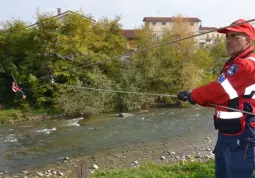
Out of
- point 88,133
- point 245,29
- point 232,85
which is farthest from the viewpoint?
point 88,133

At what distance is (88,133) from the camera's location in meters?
14.3

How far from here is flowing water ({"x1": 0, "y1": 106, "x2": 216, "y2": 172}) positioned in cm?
1130

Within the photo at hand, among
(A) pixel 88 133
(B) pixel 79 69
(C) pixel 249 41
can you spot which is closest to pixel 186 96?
(C) pixel 249 41

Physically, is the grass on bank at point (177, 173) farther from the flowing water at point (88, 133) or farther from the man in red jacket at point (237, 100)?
the flowing water at point (88, 133)

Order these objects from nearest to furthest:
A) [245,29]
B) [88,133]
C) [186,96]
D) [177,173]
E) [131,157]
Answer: [245,29] < [186,96] < [177,173] < [131,157] < [88,133]

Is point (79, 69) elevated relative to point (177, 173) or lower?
elevated

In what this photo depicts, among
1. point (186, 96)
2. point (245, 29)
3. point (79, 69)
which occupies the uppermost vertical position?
point (245, 29)

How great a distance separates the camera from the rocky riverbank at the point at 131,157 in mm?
9078

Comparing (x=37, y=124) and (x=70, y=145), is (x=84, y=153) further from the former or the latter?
(x=37, y=124)

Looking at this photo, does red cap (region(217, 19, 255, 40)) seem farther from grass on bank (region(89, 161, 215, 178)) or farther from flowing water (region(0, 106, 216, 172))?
flowing water (region(0, 106, 216, 172))

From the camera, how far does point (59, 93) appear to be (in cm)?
2042

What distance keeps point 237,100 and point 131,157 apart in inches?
292

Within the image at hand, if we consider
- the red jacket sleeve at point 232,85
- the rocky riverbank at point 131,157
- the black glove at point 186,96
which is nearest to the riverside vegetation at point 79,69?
the rocky riverbank at point 131,157

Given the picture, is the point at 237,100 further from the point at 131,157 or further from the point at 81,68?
the point at 81,68
